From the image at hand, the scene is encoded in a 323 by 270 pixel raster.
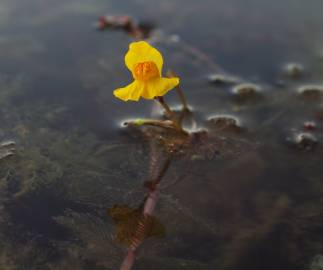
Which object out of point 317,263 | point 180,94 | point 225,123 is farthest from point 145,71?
point 317,263

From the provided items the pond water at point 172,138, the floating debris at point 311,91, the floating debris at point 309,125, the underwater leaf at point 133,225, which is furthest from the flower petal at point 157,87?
the floating debris at point 311,91

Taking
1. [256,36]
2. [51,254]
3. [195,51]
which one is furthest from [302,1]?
[51,254]

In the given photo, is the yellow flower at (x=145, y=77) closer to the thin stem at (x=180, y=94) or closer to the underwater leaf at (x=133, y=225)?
the thin stem at (x=180, y=94)

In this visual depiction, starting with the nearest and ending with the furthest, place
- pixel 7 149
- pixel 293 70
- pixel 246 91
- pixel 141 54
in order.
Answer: pixel 141 54 → pixel 7 149 → pixel 246 91 → pixel 293 70

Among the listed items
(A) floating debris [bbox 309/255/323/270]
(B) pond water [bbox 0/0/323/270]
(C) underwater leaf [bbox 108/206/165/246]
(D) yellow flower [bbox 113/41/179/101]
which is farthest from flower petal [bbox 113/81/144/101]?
(A) floating debris [bbox 309/255/323/270]

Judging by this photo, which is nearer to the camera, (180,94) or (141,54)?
(141,54)

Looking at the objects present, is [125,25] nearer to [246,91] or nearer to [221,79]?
[221,79]
